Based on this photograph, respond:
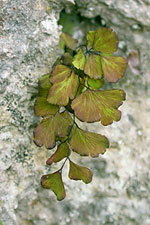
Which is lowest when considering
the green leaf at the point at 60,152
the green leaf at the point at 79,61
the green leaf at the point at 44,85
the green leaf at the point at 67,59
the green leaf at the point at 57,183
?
the green leaf at the point at 57,183

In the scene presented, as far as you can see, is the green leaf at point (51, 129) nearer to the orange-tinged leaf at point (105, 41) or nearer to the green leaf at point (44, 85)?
the green leaf at point (44, 85)

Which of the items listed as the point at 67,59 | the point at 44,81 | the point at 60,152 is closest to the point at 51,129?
the point at 60,152

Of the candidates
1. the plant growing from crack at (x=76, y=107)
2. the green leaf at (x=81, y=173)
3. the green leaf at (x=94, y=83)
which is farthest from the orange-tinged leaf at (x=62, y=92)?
the green leaf at (x=81, y=173)

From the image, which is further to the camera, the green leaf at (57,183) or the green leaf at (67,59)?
the green leaf at (67,59)

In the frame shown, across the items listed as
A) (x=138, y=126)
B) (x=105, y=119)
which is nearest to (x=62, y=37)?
(x=105, y=119)

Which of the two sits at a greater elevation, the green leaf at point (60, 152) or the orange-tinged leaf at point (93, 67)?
the orange-tinged leaf at point (93, 67)

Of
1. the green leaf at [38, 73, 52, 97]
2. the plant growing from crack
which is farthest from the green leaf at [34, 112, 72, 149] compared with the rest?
the green leaf at [38, 73, 52, 97]

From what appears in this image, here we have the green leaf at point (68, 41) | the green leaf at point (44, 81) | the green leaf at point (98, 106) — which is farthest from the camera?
the green leaf at point (68, 41)

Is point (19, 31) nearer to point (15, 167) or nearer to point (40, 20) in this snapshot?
point (40, 20)
